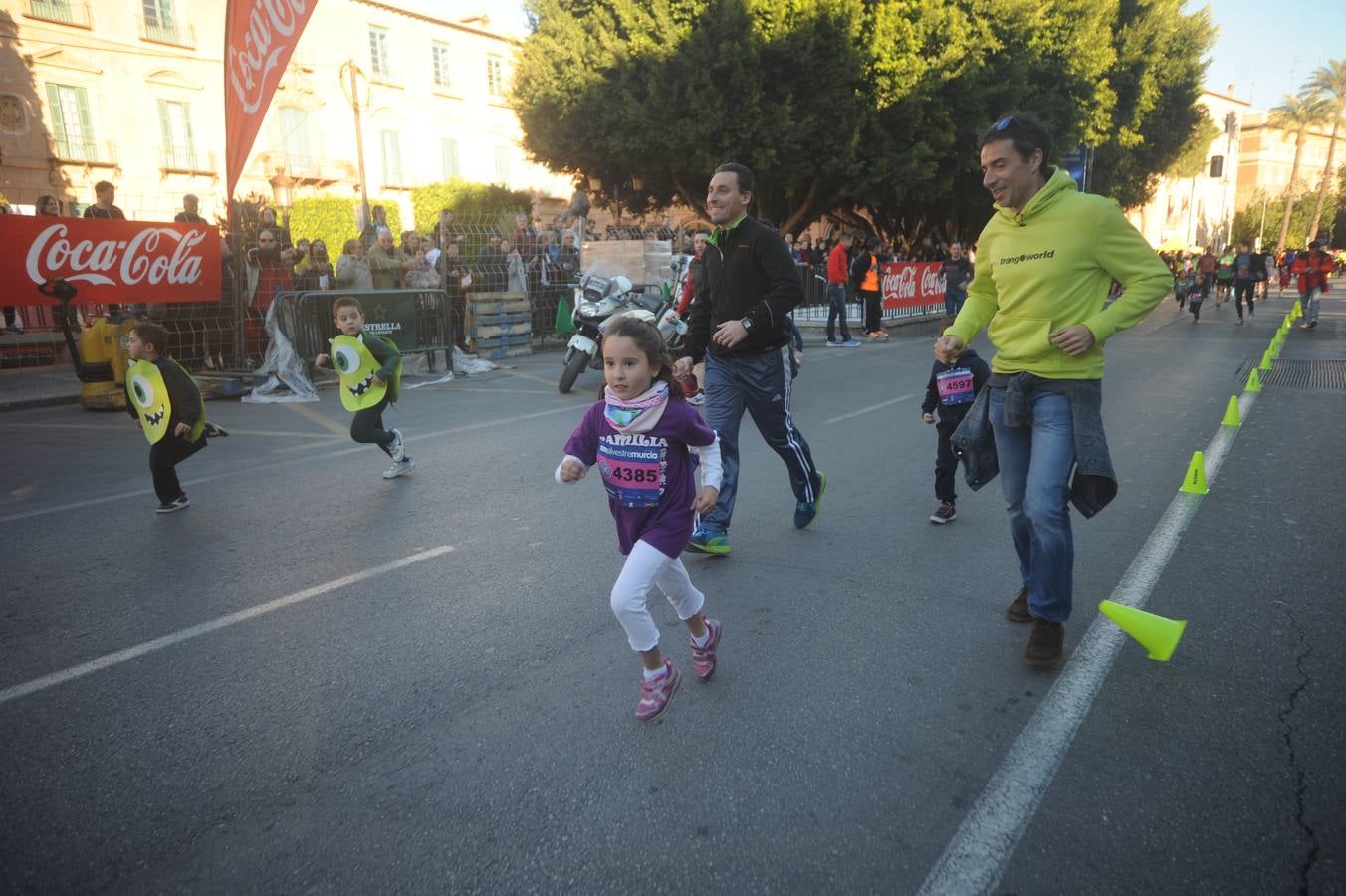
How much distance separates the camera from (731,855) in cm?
224

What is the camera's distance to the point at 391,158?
121 feet

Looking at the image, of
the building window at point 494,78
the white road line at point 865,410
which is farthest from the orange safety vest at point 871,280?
the building window at point 494,78

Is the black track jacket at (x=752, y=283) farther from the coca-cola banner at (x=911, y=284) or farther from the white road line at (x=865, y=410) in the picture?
the coca-cola banner at (x=911, y=284)

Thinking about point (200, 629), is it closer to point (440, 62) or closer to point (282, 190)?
point (282, 190)

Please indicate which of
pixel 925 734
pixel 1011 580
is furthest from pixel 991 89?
pixel 925 734

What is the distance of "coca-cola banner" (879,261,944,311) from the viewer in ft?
65.9

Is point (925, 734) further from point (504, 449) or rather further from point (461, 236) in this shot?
point (461, 236)

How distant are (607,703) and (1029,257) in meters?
2.23

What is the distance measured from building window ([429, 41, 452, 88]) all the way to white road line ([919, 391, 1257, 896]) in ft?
131

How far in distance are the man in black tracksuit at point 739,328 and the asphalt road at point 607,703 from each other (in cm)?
53

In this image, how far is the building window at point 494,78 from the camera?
132 feet

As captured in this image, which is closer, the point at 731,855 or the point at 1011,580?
the point at 731,855

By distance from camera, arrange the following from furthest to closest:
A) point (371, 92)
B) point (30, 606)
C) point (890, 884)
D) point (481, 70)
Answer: point (481, 70), point (371, 92), point (30, 606), point (890, 884)

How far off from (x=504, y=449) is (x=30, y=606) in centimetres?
370
